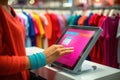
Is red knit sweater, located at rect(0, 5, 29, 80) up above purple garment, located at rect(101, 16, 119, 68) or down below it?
above

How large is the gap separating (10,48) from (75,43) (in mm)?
333

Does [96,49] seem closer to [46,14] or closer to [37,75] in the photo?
[46,14]

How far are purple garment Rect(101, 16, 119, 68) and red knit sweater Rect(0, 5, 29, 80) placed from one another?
1862 mm

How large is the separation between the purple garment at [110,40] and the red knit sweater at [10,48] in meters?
1.86

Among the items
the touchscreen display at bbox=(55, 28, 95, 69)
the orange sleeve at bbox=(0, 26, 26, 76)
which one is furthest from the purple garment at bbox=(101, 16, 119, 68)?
the orange sleeve at bbox=(0, 26, 26, 76)

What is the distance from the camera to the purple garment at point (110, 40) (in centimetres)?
255

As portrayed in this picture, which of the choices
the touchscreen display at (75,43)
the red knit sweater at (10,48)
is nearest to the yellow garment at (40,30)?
the touchscreen display at (75,43)

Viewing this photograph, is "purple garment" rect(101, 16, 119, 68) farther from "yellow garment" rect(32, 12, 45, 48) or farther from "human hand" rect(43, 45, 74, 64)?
"human hand" rect(43, 45, 74, 64)

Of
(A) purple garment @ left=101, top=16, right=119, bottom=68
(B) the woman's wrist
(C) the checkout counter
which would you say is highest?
(B) the woman's wrist

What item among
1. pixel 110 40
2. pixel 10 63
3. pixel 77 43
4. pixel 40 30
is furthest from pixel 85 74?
pixel 40 30

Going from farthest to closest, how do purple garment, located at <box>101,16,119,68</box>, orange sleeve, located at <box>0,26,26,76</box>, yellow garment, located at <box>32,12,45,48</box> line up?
yellow garment, located at <box>32,12,45,48</box> → purple garment, located at <box>101,16,119,68</box> → orange sleeve, located at <box>0,26,26,76</box>

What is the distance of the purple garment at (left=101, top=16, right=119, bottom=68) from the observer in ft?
8.38

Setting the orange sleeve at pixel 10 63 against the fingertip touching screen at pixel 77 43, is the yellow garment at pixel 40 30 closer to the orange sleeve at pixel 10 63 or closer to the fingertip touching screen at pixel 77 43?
the fingertip touching screen at pixel 77 43

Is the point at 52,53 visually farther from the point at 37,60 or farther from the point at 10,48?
the point at 10,48
